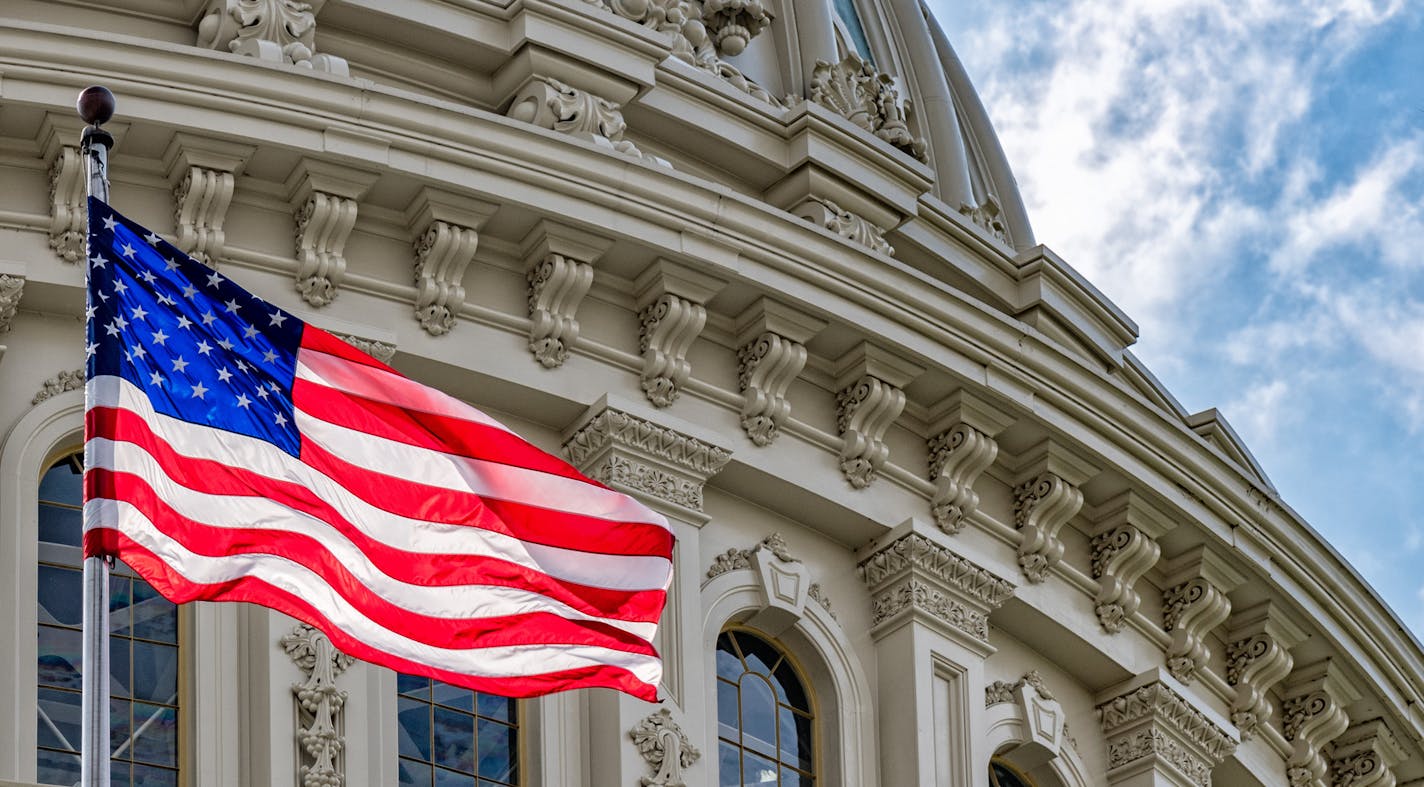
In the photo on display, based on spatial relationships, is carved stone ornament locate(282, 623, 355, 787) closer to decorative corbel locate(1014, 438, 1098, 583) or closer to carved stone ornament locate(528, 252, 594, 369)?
carved stone ornament locate(528, 252, 594, 369)

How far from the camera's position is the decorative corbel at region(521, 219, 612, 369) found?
97.1ft

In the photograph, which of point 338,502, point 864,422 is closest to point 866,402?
point 864,422

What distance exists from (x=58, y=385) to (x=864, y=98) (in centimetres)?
1161

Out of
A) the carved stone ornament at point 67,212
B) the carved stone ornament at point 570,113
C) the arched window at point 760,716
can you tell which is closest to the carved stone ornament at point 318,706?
the carved stone ornament at point 67,212

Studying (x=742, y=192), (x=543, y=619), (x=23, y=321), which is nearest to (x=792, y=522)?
(x=742, y=192)

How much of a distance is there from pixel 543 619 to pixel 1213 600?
12.9 meters

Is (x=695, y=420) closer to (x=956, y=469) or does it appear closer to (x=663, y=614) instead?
(x=663, y=614)

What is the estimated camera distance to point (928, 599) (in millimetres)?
31672

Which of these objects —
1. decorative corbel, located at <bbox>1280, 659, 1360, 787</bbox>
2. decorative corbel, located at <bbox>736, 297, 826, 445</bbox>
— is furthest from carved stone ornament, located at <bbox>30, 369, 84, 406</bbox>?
decorative corbel, located at <bbox>1280, 659, 1360, 787</bbox>

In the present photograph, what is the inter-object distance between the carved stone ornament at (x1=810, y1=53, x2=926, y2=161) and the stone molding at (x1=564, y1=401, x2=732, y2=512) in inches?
258

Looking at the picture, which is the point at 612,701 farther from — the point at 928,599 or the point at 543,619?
the point at 543,619

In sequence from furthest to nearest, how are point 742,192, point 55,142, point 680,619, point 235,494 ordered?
point 742,192 < point 680,619 < point 55,142 < point 235,494

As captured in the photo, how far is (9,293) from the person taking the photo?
27.2 meters

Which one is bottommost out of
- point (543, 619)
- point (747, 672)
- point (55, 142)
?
point (543, 619)
